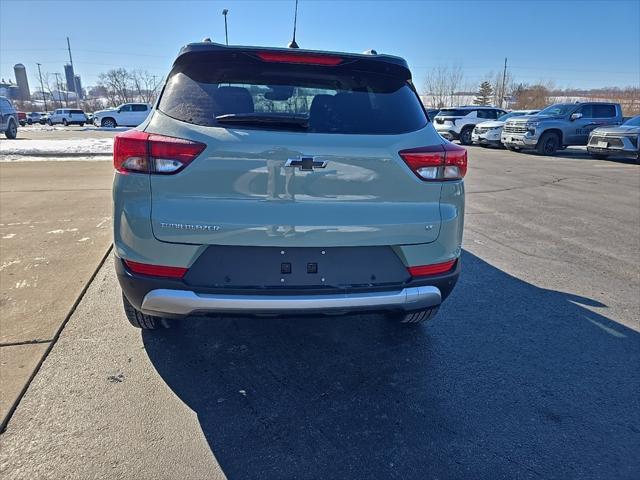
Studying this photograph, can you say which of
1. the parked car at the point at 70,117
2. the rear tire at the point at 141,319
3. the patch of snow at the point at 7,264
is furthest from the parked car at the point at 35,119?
the rear tire at the point at 141,319

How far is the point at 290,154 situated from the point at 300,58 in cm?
63

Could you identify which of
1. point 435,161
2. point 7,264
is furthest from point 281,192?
point 7,264

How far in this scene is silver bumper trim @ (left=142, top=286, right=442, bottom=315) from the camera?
2094 mm

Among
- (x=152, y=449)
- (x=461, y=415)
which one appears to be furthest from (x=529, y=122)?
(x=152, y=449)

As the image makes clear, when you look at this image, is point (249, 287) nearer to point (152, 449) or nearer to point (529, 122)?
point (152, 449)

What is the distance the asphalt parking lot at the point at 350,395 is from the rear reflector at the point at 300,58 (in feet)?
5.12

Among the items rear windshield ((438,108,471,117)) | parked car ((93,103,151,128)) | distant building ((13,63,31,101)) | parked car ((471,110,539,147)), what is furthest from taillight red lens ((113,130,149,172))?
distant building ((13,63,31,101))

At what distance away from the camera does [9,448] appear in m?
2.01

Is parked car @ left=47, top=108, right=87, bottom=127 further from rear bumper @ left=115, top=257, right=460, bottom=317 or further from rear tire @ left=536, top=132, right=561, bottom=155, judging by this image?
rear bumper @ left=115, top=257, right=460, bottom=317

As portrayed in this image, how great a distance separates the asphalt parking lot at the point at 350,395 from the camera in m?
1.99

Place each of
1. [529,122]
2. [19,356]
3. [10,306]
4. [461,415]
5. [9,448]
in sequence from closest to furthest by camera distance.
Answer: [9,448] < [461,415] < [19,356] < [10,306] < [529,122]

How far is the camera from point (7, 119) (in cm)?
2041

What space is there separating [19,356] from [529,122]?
61.4 ft

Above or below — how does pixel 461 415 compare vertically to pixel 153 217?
below
